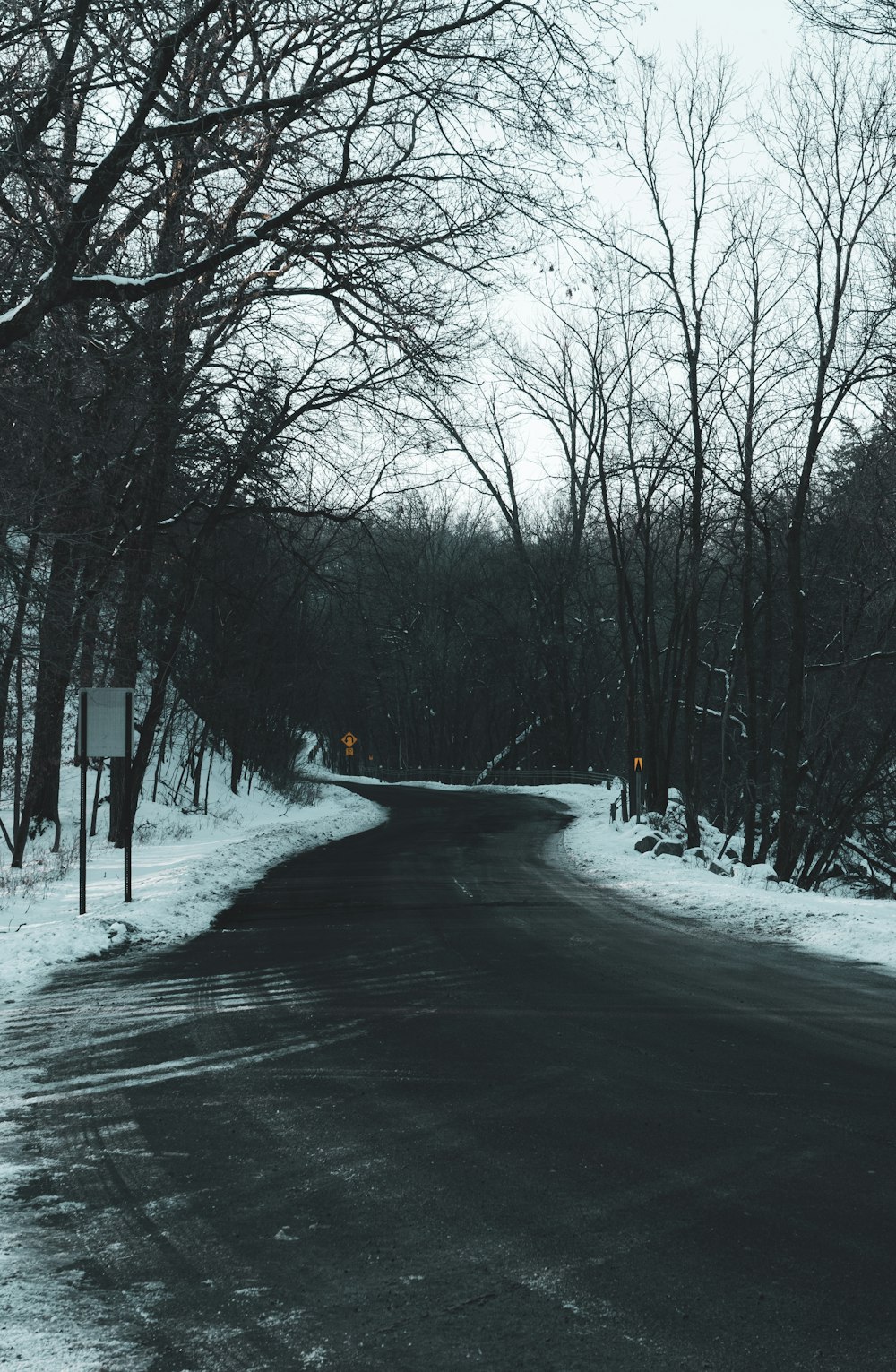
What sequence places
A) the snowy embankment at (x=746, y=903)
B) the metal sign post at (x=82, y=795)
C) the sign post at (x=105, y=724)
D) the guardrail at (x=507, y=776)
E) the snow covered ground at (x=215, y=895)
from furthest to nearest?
1. the guardrail at (x=507, y=776)
2. the sign post at (x=105, y=724)
3. the metal sign post at (x=82, y=795)
4. the snowy embankment at (x=746, y=903)
5. the snow covered ground at (x=215, y=895)

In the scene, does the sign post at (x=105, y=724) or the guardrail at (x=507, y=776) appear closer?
the sign post at (x=105, y=724)

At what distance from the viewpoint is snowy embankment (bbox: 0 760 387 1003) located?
443 inches

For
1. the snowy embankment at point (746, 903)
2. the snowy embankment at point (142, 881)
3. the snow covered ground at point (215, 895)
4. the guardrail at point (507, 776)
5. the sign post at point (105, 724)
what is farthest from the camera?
the guardrail at point (507, 776)

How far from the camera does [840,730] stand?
26828 millimetres

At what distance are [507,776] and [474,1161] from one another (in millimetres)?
54293

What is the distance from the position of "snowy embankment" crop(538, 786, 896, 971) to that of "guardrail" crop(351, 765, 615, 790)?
28338 mm

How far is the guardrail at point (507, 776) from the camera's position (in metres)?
52.6

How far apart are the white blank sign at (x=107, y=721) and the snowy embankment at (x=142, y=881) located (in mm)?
1848

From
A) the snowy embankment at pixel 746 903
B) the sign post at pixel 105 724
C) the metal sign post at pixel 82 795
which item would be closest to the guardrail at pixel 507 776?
the snowy embankment at pixel 746 903

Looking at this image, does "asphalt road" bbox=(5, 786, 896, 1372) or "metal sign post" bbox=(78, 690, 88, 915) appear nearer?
"asphalt road" bbox=(5, 786, 896, 1372)

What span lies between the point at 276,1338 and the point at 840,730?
25.2 metres

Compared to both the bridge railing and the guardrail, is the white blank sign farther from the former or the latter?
the guardrail

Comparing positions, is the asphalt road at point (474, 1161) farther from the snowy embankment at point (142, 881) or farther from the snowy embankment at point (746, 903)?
the snowy embankment at point (746, 903)

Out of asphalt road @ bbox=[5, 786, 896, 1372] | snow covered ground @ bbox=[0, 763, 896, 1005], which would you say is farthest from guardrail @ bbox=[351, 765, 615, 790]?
asphalt road @ bbox=[5, 786, 896, 1372]
